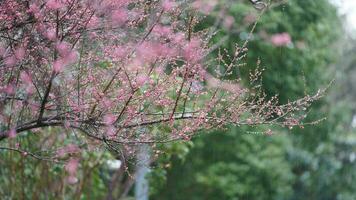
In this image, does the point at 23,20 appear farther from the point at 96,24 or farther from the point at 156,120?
the point at 156,120

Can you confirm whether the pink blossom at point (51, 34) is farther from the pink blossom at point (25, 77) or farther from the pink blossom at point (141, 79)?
the pink blossom at point (141, 79)

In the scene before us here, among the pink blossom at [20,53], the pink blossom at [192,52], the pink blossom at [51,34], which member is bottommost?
the pink blossom at [192,52]

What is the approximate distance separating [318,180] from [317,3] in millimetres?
3713

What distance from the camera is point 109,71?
504cm

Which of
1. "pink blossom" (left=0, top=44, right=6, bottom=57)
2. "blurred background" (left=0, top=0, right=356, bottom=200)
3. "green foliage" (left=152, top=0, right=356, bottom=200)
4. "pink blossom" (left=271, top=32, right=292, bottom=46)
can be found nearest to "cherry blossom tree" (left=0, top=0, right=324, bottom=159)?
"pink blossom" (left=0, top=44, right=6, bottom=57)

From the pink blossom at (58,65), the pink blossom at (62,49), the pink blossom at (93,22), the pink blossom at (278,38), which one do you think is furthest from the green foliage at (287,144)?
the pink blossom at (58,65)

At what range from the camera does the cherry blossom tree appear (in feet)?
15.4

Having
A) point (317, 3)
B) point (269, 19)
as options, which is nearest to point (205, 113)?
point (269, 19)

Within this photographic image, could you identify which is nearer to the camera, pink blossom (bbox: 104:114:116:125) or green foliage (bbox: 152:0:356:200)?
pink blossom (bbox: 104:114:116:125)

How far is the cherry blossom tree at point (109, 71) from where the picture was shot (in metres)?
4.68

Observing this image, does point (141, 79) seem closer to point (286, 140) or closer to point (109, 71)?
point (109, 71)

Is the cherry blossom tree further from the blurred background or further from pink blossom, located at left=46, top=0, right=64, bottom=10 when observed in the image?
the blurred background

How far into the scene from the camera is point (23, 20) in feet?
15.9

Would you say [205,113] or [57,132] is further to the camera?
[57,132]
